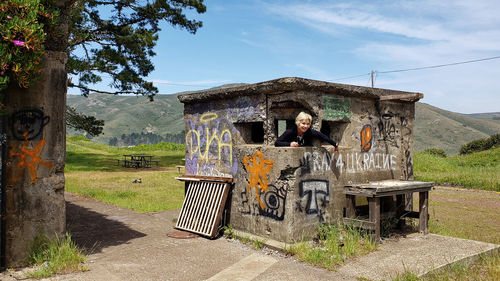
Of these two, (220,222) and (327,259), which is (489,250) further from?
(220,222)

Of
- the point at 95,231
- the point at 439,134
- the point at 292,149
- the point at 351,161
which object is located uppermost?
the point at 439,134

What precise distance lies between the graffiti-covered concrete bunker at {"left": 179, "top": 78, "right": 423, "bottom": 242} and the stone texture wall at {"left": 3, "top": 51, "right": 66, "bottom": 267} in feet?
9.16

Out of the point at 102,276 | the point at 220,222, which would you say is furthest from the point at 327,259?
the point at 102,276

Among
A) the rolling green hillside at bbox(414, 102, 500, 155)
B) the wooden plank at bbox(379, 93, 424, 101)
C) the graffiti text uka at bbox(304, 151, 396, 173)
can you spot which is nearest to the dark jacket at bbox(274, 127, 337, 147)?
the graffiti text uka at bbox(304, 151, 396, 173)

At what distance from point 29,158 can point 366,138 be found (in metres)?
5.66

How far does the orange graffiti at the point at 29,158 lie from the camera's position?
5.03 m

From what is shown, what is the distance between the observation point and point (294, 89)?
Result: 6.04 metres

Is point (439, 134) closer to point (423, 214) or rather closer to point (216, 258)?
point (423, 214)

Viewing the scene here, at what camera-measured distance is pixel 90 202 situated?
1101cm

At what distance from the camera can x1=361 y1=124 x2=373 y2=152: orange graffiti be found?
7254mm

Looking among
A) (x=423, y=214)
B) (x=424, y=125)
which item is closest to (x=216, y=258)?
(x=423, y=214)

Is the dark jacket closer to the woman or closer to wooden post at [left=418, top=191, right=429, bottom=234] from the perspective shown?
the woman

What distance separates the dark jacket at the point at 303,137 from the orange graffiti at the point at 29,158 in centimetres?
351

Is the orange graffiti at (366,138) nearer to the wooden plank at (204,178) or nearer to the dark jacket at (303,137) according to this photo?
the dark jacket at (303,137)
